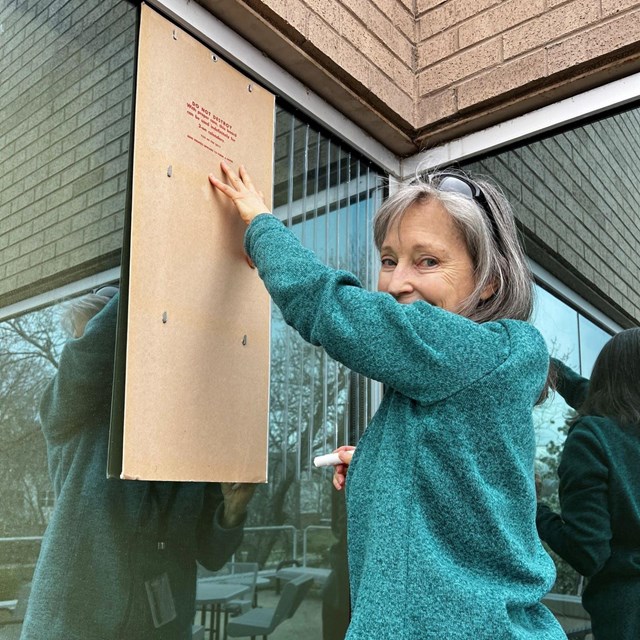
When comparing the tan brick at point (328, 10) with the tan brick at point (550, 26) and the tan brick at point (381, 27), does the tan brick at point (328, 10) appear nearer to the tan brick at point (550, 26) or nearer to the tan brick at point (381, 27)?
the tan brick at point (381, 27)

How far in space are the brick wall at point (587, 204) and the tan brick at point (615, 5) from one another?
11.3 inches

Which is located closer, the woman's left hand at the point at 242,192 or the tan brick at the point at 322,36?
the woman's left hand at the point at 242,192

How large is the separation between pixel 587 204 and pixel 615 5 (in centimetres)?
57

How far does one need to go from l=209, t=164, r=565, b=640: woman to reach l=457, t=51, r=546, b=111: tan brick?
45.5 inches

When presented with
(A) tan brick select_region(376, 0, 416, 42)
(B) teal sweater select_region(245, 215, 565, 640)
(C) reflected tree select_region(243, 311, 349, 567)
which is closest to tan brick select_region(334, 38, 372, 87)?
(A) tan brick select_region(376, 0, 416, 42)

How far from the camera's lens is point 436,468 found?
1.26 meters

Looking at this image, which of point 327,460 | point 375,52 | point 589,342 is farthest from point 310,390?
point 375,52

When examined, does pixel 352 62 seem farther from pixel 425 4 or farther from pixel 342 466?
pixel 342 466

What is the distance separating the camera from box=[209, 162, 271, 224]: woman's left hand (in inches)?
65.6

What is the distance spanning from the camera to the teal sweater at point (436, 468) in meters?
1.19

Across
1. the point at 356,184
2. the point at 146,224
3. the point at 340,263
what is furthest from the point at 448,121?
the point at 146,224

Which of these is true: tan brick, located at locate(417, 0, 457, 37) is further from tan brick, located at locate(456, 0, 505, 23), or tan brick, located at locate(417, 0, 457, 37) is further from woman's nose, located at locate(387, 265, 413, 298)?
woman's nose, located at locate(387, 265, 413, 298)

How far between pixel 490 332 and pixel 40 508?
94cm

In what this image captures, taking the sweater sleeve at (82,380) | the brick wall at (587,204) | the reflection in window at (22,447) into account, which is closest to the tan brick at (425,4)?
the brick wall at (587,204)
